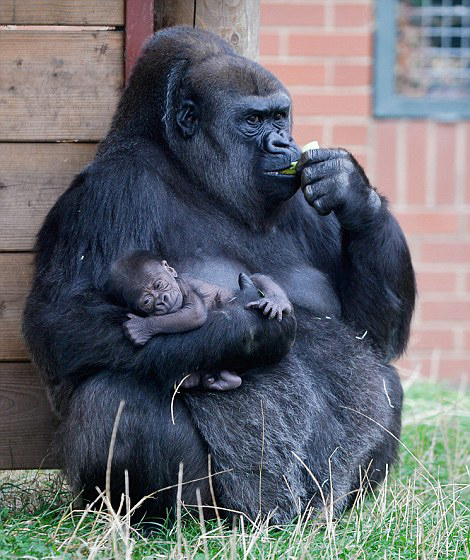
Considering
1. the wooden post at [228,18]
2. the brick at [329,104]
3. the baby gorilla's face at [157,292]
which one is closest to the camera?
the baby gorilla's face at [157,292]

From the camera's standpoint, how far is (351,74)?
7.09 m

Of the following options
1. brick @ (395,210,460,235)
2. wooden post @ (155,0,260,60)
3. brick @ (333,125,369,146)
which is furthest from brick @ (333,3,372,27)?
wooden post @ (155,0,260,60)

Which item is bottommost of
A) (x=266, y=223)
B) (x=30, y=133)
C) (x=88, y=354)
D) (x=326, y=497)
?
(x=326, y=497)

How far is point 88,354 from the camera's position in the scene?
366cm

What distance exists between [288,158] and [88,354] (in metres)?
0.94

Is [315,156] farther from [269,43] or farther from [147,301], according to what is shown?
[269,43]

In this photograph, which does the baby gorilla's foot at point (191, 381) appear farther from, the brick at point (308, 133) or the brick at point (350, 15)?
the brick at point (350, 15)

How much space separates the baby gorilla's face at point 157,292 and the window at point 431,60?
3.98 m

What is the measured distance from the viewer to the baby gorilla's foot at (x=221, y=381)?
12.1ft

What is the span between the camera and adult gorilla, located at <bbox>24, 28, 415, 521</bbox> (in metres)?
3.65

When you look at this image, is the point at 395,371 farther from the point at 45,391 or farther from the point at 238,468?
the point at 45,391

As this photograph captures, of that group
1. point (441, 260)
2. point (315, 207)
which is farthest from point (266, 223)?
point (441, 260)

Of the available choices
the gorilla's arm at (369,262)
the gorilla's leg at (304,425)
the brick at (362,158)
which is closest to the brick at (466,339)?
the brick at (362,158)

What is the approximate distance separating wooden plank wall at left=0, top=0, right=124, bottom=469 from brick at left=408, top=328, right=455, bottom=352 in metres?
3.49
